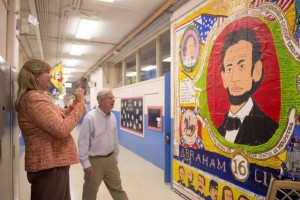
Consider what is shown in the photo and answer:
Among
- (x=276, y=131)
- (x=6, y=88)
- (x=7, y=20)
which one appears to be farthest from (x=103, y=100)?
(x=276, y=131)

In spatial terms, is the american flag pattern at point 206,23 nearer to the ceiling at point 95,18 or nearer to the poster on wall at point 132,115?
the ceiling at point 95,18

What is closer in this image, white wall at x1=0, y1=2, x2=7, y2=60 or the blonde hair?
the blonde hair

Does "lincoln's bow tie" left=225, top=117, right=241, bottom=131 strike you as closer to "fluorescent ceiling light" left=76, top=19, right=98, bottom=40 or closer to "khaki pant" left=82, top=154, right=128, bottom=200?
"khaki pant" left=82, top=154, right=128, bottom=200

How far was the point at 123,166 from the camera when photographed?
5508 millimetres

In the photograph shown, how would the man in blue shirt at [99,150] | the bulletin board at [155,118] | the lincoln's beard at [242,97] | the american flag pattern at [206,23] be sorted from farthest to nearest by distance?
the bulletin board at [155,118]
the american flag pattern at [206,23]
the man in blue shirt at [99,150]
the lincoln's beard at [242,97]

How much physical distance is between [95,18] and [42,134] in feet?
12.0

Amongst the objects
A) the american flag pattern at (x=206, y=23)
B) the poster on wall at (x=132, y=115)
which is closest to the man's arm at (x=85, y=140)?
the american flag pattern at (x=206, y=23)

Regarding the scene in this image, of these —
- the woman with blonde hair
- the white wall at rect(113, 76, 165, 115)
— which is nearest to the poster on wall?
the white wall at rect(113, 76, 165, 115)

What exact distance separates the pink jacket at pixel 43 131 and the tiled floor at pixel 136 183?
2280 millimetres

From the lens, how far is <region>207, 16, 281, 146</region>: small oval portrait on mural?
2250 mm

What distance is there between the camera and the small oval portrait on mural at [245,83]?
7.38 ft

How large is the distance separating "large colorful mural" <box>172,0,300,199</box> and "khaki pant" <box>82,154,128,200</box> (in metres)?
1.21

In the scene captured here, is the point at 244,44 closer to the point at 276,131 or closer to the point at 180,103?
the point at 276,131

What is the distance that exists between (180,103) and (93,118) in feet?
5.28
